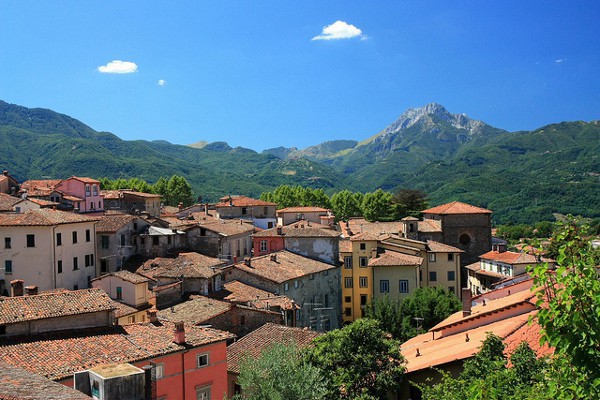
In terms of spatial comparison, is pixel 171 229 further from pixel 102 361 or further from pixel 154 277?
pixel 102 361

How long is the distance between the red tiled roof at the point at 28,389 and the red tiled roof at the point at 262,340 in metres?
17.5

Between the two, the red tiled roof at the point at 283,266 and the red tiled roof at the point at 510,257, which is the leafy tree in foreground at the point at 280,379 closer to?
the red tiled roof at the point at 283,266

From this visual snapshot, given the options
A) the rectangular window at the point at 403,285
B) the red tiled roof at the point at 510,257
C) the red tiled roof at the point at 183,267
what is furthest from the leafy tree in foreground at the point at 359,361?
the red tiled roof at the point at 510,257

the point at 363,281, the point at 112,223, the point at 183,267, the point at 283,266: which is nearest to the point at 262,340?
the point at 183,267

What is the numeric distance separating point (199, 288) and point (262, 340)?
9.90 m

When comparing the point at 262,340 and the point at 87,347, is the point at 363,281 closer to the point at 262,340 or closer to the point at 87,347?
the point at 262,340

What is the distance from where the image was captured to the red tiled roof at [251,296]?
3628 cm

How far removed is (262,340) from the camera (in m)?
29.4

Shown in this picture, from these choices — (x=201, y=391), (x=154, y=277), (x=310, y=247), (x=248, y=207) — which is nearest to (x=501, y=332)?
(x=201, y=391)

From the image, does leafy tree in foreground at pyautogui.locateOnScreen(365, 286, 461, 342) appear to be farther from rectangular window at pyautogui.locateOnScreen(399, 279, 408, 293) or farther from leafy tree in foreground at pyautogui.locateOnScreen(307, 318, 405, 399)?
leafy tree in foreground at pyautogui.locateOnScreen(307, 318, 405, 399)

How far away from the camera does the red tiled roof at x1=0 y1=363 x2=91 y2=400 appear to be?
7.91 m

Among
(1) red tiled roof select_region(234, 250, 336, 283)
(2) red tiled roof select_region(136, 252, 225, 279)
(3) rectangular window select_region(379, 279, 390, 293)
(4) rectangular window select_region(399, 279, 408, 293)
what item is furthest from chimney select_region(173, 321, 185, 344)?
(4) rectangular window select_region(399, 279, 408, 293)

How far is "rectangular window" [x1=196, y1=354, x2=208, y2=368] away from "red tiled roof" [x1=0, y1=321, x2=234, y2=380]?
529 millimetres

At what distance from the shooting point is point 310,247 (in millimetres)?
51906
